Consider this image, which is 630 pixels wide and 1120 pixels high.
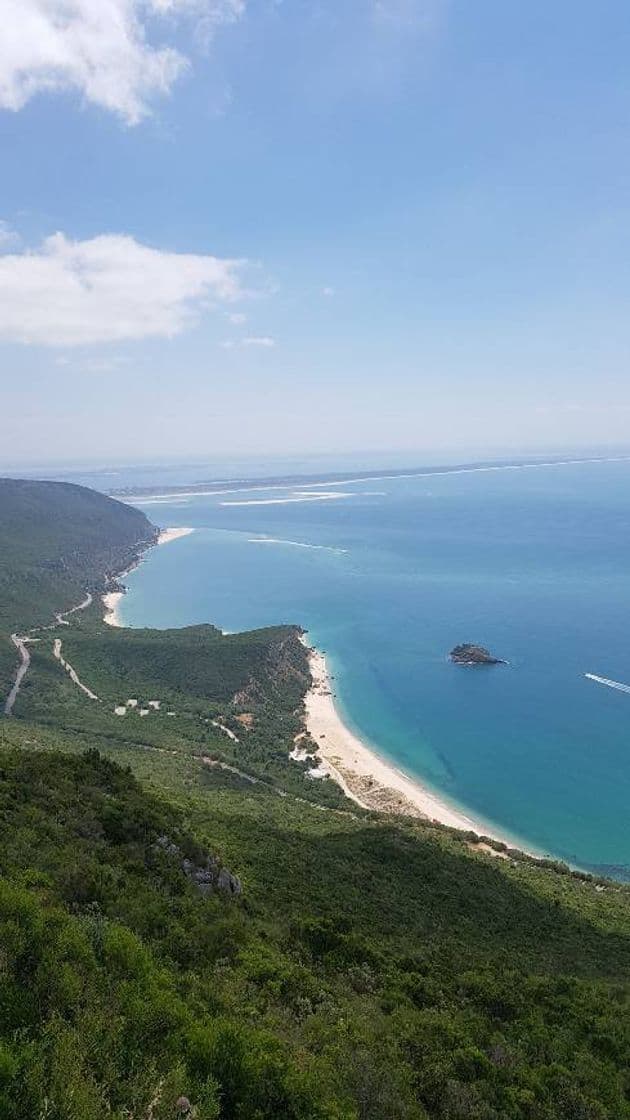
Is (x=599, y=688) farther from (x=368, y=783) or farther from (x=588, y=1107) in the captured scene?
(x=588, y=1107)

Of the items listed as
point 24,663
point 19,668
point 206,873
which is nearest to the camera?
point 206,873

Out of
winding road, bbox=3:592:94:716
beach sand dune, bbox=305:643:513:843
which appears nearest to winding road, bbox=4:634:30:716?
winding road, bbox=3:592:94:716

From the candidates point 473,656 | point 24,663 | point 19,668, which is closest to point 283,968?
point 19,668

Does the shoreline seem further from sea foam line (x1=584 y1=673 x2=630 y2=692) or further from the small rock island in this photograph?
sea foam line (x1=584 y1=673 x2=630 y2=692)

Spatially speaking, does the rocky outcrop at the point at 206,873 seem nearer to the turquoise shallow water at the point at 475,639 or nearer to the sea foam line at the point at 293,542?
the turquoise shallow water at the point at 475,639

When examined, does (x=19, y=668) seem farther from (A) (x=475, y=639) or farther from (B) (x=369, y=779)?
(A) (x=475, y=639)

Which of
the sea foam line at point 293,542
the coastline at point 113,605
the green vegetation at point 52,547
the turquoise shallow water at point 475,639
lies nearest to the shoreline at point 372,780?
the turquoise shallow water at point 475,639
